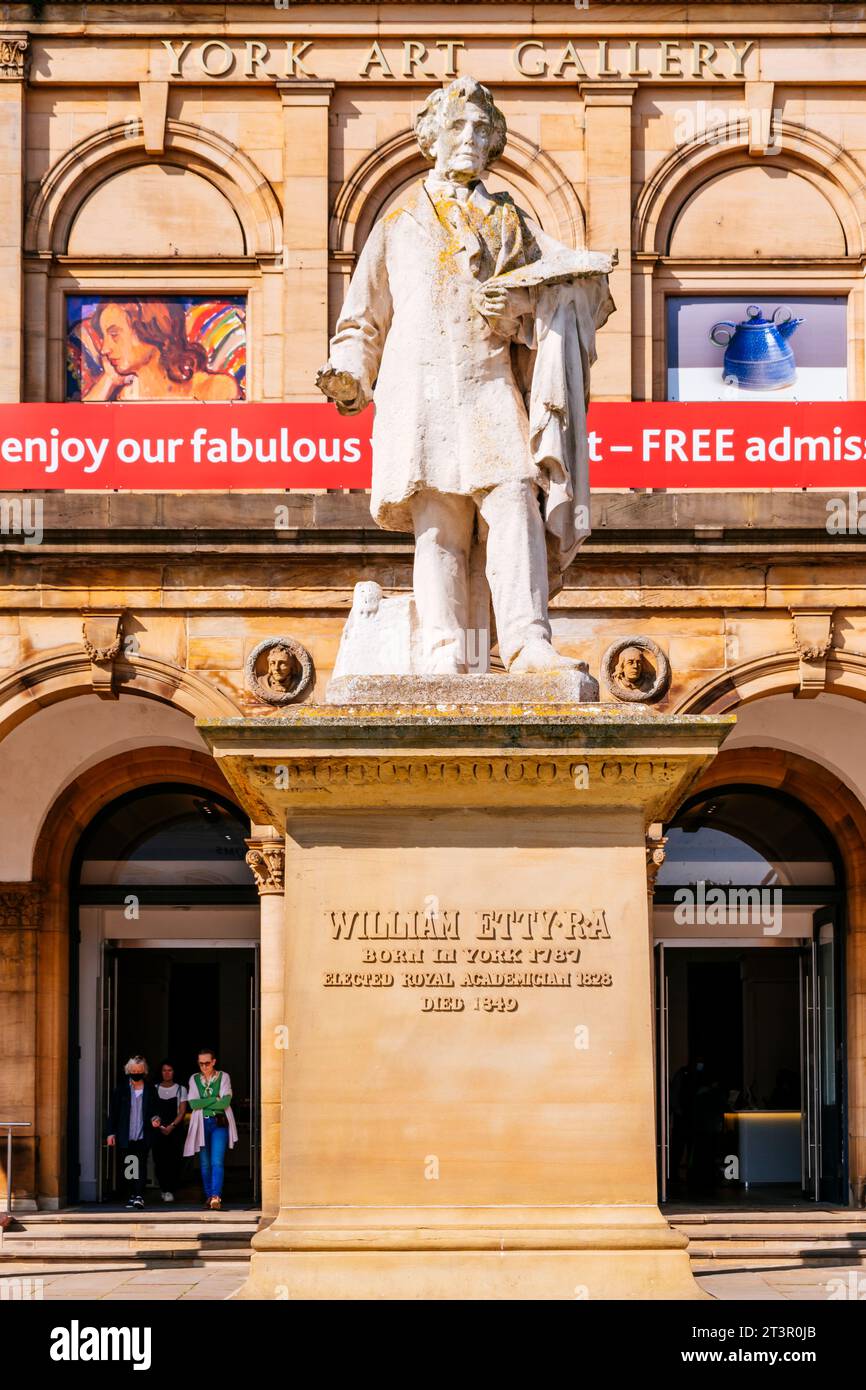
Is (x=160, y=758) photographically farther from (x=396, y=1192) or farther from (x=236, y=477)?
(x=396, y=1192)

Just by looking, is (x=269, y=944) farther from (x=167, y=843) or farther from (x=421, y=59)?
(x=421, y=59)

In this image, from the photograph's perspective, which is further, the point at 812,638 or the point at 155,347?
the point at 155,347

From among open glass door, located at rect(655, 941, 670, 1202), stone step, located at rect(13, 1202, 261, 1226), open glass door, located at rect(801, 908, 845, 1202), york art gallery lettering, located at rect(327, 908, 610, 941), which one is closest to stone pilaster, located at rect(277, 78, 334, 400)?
open glass door, located at rect(655, 941, 670, 1202)

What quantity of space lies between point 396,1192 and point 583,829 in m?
1.34

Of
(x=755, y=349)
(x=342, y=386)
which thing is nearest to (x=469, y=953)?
(x=342, y=386)

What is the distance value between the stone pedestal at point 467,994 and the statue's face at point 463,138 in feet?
7.44

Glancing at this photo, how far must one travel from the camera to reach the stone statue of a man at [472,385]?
30.6 ft

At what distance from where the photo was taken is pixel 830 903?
27.1 meters

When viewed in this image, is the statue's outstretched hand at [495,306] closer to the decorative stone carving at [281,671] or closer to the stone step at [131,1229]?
the stone step at [131,1229]

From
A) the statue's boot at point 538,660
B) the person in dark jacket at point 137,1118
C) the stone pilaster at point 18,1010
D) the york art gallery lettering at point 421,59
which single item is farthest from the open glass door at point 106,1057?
the statue's boot at point 538,660

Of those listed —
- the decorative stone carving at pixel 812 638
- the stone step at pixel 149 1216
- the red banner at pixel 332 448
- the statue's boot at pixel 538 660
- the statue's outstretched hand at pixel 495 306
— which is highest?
the red banner at pixel 332 448

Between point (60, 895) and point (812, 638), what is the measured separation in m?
8.21

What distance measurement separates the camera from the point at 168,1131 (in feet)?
82.6
